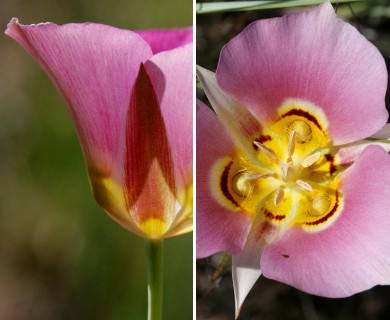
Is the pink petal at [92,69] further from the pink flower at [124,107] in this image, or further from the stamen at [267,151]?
the stamen at [267,151]

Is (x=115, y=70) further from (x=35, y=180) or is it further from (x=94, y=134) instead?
(x=35, y=180)

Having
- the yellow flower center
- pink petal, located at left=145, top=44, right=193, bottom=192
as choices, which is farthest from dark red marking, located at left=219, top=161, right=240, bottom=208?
pink petal, located at left=145, top=44, right=193, bottom=192

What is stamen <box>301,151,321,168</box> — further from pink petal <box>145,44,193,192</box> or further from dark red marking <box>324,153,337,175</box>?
pink petal <box>145,44,193,192</box>

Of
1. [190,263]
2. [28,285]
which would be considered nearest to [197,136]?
[190,263]

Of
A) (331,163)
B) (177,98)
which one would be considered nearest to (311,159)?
(331,163)

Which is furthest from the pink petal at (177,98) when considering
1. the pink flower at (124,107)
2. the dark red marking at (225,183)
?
the dark red marking at (225,183)

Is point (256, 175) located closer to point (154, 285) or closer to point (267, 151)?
point (267, 151)
